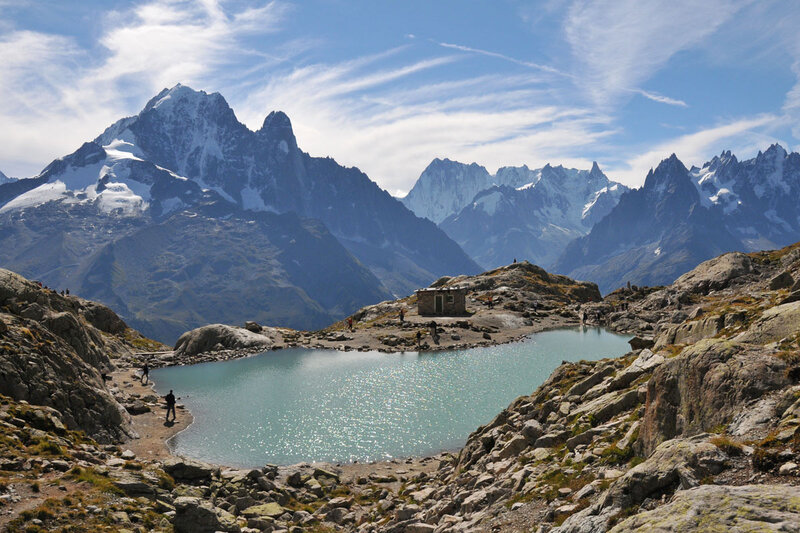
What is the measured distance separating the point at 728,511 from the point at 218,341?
94.6m

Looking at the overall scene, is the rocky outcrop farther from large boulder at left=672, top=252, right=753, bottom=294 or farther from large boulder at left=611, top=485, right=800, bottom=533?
large boulder at left=672, top=252, right=753, bottom=294

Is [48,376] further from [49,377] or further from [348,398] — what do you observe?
[348,398]

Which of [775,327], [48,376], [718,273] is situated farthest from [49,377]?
[718,273]

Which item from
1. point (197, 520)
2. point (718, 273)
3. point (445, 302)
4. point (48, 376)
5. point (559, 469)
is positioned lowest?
point (197, 520)

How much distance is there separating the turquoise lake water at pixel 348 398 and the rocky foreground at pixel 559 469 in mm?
6779

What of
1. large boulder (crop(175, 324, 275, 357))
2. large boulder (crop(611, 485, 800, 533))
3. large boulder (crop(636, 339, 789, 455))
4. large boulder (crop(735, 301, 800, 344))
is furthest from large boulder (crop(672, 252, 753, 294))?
large boulder (crop(611, 485, 800, 533))

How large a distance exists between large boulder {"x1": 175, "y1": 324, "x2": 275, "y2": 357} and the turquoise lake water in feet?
20.7

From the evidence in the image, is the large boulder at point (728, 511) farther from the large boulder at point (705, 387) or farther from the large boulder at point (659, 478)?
the large boulder at point (705, 387)

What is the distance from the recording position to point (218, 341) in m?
95.3

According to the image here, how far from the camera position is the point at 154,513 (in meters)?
24.2

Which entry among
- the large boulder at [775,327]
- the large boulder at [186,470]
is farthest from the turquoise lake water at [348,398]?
the large boulder at [775,327]

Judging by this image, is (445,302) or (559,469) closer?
(559,469)

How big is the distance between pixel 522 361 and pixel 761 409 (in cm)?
6535

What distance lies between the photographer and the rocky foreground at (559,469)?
1191 centimetres
